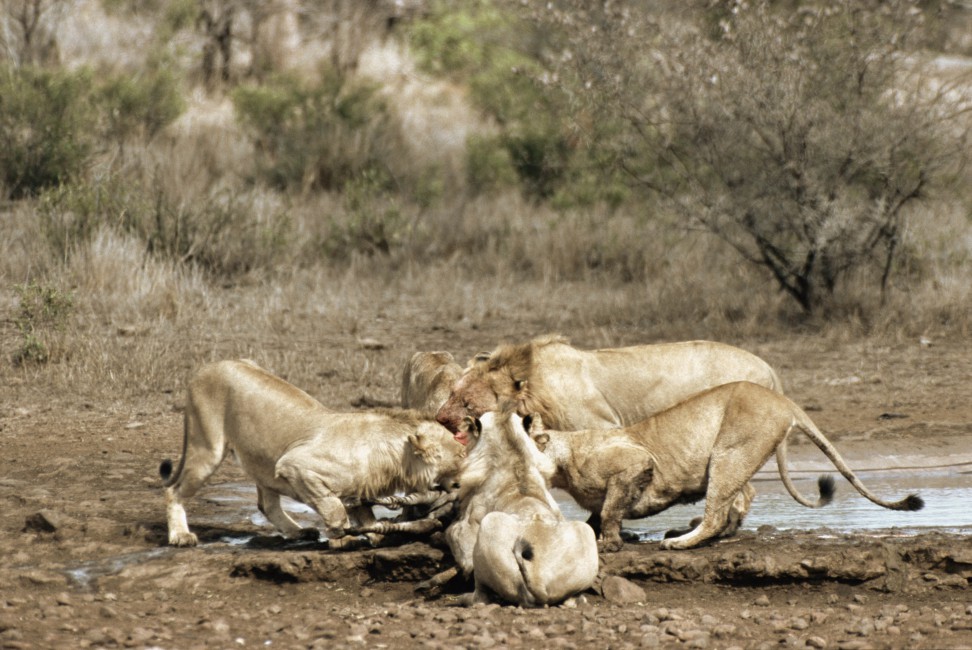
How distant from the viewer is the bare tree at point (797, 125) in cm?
1450

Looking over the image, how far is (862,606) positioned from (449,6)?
29629 mm

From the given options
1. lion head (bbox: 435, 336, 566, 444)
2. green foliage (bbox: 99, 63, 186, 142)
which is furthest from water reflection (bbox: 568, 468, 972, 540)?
green foliage (bbox: 99, 63, 186, 142)

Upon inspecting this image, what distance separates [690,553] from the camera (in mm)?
7566

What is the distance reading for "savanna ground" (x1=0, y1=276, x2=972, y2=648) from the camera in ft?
20.2

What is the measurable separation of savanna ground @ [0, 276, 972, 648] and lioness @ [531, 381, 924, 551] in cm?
24

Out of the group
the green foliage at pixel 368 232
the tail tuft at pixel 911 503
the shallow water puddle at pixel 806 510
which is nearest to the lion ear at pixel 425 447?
the shallow water puddle at pixel 806 510

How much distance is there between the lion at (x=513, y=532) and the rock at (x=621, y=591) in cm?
27

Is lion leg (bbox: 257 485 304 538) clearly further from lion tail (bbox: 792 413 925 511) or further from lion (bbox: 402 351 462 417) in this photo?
lion tail (bbox: 792 413 925 511)

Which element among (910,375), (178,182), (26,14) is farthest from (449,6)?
(910,375)

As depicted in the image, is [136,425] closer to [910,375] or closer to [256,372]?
[256,372]

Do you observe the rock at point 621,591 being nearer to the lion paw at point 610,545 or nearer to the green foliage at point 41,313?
the lion paw at point 610,545

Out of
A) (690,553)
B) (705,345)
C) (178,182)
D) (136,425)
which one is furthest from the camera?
(178,182)

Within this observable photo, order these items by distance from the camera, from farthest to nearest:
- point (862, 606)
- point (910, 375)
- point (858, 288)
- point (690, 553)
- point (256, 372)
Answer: point (858, 288)
point (910, 375)
point (256, 372)
point (690, 553)
point (862, 606)

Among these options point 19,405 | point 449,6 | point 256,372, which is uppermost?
point 449,6
